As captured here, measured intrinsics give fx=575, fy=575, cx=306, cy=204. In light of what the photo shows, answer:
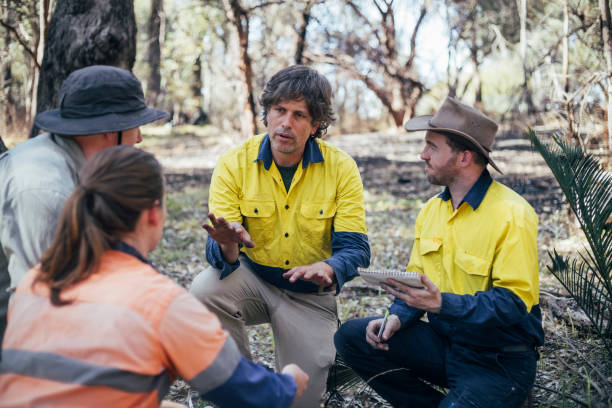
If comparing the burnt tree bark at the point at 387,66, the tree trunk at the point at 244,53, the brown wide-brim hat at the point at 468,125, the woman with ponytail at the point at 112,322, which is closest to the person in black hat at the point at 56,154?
the woman with ponytail at the point at 112,322

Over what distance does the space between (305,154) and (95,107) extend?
4.48 ft

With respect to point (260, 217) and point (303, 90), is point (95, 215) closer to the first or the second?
point (260, 217)

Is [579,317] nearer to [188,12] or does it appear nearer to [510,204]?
[510,204]

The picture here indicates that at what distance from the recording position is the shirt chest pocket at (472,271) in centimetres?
276

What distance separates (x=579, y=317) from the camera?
3.98 m

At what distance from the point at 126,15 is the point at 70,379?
4.45 m

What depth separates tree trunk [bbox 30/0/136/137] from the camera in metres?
5.09

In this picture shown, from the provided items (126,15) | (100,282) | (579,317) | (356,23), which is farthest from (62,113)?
(356,23)

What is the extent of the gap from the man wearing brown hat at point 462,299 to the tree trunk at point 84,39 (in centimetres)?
313

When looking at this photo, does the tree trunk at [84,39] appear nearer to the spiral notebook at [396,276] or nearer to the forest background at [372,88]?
the forest background at [372,88]

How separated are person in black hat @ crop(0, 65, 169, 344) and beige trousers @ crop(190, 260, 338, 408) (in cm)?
106

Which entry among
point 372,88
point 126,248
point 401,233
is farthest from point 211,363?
point 372,88

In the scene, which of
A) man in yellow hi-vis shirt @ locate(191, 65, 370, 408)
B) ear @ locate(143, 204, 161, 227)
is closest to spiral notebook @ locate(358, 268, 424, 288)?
man in yellow hi-vis shirt @ locate(191, 65, 370, 408)

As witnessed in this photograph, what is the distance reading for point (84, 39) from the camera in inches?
201
